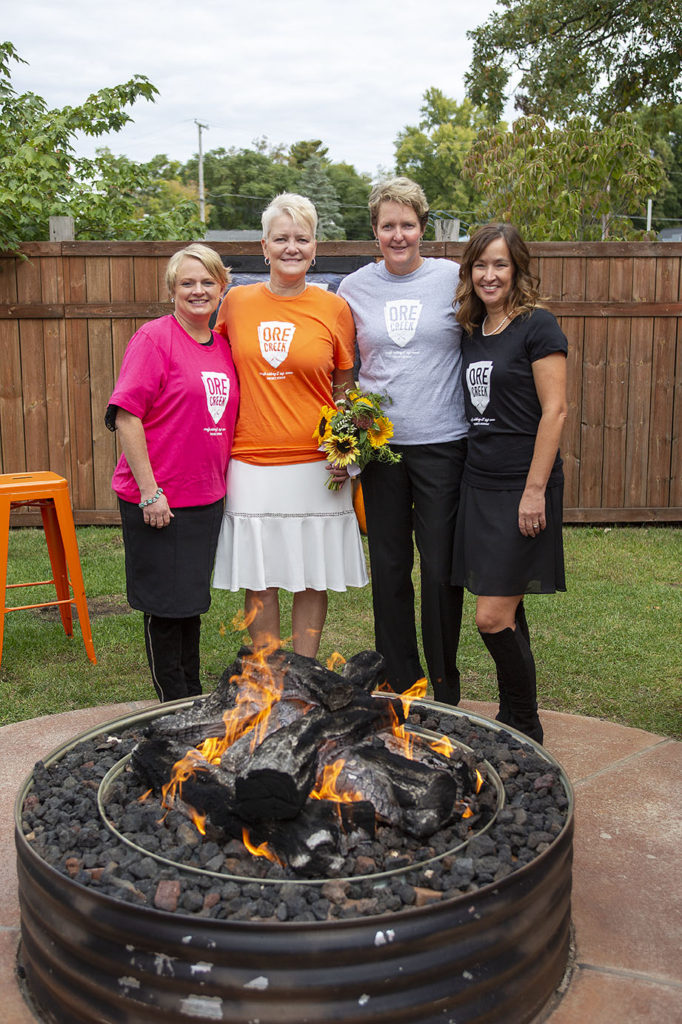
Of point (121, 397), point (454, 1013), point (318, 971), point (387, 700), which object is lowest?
point (454, 1013)

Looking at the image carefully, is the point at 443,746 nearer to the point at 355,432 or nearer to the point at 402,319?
the point at 355,432

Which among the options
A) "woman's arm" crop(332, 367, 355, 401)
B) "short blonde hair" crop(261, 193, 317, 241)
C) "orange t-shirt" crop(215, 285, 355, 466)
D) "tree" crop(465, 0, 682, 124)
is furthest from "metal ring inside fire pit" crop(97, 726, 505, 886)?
"tree" crop(465, 0, 682, 124)

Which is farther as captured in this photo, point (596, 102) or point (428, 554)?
point (596, 102)

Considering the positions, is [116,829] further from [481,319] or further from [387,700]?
[481,319]

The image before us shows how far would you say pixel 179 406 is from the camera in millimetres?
3129

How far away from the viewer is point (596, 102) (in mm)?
18859

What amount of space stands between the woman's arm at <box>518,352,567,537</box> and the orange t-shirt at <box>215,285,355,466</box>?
77 centimetres

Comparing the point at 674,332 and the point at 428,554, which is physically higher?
the point at 674,332

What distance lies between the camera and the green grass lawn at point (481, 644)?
13.1ft

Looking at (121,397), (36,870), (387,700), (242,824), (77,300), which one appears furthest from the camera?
(77,300)

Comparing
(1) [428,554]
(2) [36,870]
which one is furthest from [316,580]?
(2) [36,870]

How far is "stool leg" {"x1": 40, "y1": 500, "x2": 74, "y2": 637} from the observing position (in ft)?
15.3

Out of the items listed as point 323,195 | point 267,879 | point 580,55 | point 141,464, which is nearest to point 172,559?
point 141,464

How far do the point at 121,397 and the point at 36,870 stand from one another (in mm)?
1568
